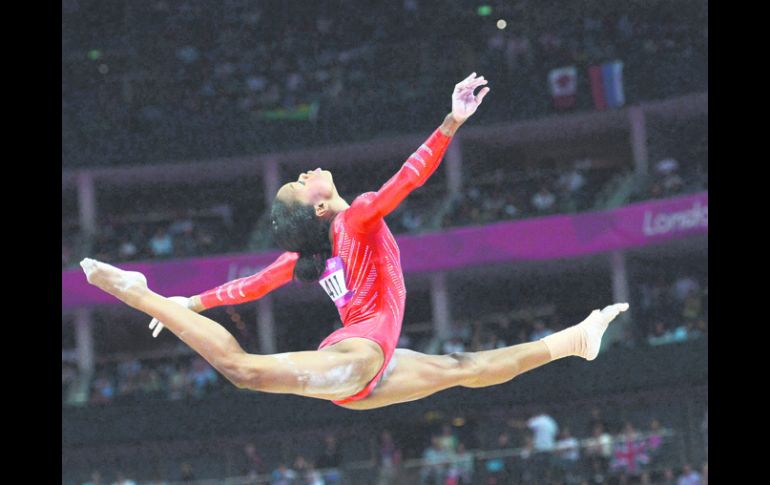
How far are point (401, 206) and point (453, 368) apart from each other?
1815 cm

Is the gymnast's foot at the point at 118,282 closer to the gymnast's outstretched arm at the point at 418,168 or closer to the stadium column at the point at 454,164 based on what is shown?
the gymnast's outstretched arm at the point at 418,168

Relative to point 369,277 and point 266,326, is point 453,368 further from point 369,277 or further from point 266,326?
point 266,326

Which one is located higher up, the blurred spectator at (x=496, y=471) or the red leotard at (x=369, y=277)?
the red leotard at (x=369, y=277)

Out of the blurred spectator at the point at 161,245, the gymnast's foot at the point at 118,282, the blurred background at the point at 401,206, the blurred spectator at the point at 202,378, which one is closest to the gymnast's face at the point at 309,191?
the gymnast's foot at the point at 118,282

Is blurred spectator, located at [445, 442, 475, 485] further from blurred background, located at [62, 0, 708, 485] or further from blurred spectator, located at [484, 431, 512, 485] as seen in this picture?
blurred background, located at [62, 0, 708, 485]

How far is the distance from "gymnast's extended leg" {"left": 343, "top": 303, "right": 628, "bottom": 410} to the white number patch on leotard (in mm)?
485

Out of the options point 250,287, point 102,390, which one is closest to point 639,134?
point 102,390

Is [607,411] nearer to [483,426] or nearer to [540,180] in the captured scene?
[483,426]

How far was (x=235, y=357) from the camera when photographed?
20.0 ft

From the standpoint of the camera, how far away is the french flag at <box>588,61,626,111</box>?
79.6ft

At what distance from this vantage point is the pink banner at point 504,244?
2325cm

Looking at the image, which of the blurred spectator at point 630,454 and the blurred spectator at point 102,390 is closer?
the blurred spectator at point 630,454

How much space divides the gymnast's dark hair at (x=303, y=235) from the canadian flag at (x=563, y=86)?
60.2 ft

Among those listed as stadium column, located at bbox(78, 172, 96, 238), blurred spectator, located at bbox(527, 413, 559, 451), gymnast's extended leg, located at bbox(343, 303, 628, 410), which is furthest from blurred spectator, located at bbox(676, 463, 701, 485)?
stadium column, located at bbox(78, 172, 96, 238)
